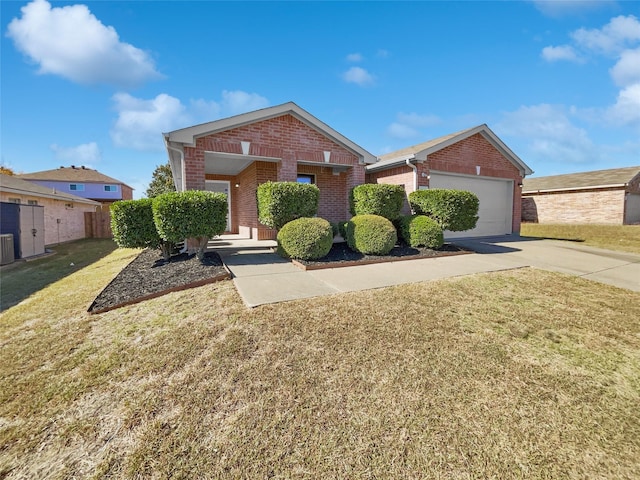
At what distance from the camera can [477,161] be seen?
1266cm

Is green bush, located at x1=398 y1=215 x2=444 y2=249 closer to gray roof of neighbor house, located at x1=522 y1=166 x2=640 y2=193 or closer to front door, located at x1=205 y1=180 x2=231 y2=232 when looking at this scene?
front door, located at x1=205 y1=180 x2=231 y2=232

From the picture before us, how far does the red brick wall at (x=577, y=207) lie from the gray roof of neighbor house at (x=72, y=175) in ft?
146

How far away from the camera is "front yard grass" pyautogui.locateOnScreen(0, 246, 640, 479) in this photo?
1893 millimetres

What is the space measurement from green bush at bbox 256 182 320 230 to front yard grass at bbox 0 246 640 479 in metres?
3.78

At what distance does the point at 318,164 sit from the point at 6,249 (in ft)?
37.9

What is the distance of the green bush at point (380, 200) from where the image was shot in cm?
870

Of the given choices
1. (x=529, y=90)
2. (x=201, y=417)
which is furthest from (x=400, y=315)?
(x=529, y=90)

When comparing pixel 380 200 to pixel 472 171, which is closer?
pixel 380 200

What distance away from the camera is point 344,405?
2.34 m

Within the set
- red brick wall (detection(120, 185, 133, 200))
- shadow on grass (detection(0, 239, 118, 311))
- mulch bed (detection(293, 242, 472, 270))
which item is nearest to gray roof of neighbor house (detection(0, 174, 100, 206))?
shadow on grass (detection(0, 239, 118, 311))

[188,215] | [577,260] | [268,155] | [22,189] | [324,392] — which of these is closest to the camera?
[324,392]

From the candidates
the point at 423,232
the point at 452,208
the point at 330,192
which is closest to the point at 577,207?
the point at 452,208

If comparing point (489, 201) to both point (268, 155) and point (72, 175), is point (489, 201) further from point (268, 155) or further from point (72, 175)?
point (72, 175)

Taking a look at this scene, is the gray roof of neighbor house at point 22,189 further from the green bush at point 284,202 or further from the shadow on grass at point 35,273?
the green bush at point 284,202
